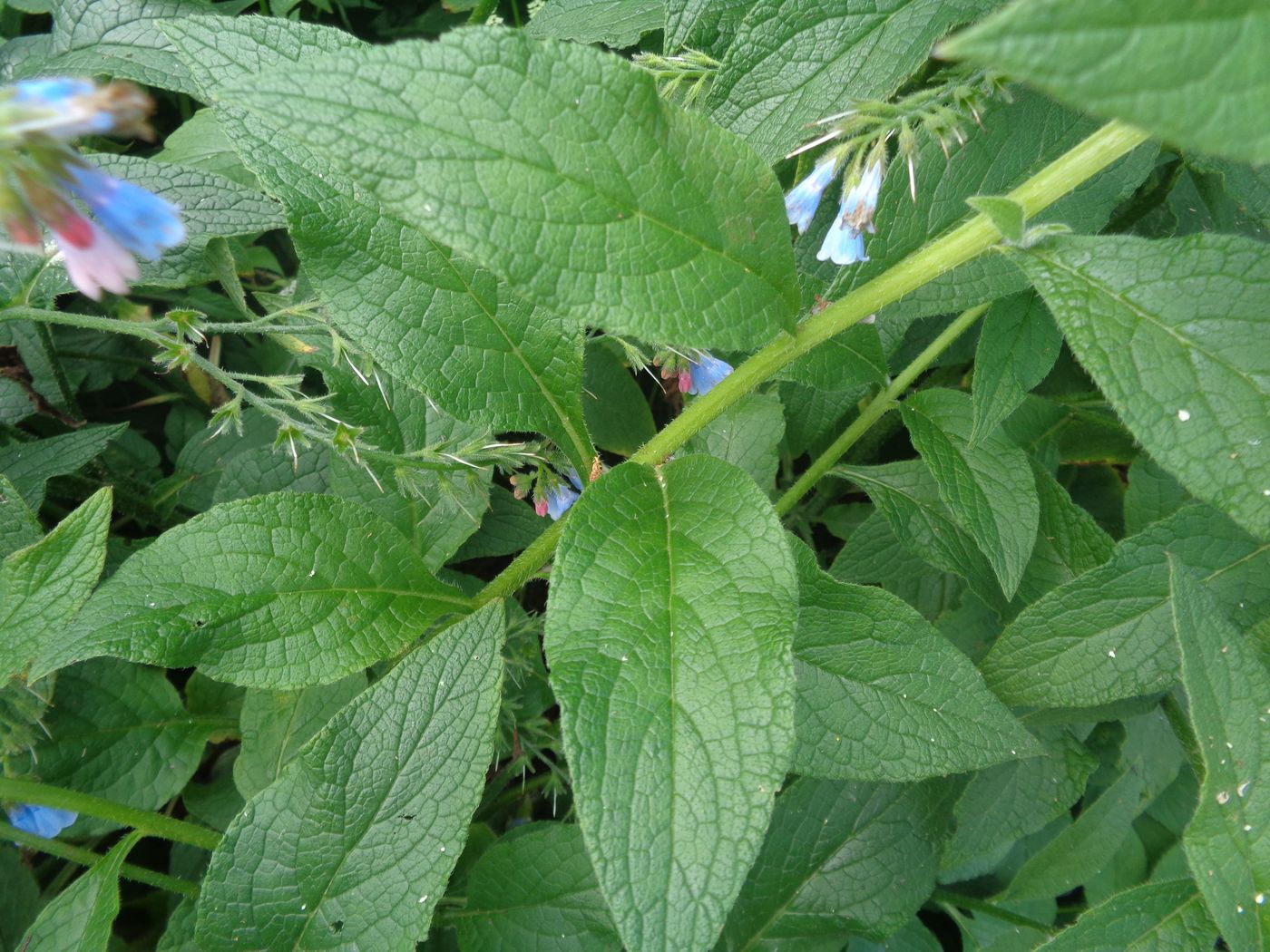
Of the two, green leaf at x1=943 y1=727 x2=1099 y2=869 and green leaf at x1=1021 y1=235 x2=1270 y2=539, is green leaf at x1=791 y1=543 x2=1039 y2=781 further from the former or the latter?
green leaf at x1=1021 y1=235 x2=1270 y2=539

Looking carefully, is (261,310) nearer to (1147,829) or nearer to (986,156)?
(986,156)

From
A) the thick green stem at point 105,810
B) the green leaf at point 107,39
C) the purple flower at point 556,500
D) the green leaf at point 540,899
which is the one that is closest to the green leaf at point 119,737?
the thick green stem at point 105,810

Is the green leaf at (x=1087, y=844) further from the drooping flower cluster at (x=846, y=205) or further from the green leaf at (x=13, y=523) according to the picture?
the green leaf at (x=13, y=523)

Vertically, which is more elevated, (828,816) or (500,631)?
(500,631)

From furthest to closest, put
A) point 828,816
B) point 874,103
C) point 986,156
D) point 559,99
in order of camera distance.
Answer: point 828,816 < point 986,156 < point 874,103 < point 559,99

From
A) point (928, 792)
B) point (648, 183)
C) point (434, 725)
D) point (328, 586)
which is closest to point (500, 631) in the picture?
point (434, 725)

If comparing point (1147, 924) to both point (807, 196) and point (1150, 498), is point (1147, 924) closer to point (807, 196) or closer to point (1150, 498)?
point (1150, 498)

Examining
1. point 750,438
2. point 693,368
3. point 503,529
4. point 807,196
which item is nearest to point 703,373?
point 693,368
